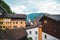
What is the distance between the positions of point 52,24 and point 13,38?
46.1 feet

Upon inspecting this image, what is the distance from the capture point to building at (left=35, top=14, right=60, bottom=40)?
22.4 m

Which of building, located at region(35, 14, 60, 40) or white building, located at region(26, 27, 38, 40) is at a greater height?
building, located at region(35, 14, 60, 40)

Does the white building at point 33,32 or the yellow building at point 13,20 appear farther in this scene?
the yellow building at point 13,20

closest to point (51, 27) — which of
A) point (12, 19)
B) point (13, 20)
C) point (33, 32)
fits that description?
point (33, 32)

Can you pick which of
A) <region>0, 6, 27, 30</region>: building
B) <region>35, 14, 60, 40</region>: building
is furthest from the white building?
<region>35, 14, 60, 40</region>: building

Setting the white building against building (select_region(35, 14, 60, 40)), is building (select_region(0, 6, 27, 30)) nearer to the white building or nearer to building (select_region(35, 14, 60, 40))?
the white building

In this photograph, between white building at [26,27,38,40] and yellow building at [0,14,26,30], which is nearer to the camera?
white building at [26,27,38,40]

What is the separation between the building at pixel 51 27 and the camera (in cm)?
2239

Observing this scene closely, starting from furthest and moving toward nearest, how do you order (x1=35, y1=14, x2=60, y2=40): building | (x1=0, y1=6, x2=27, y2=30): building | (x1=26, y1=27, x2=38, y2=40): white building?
(x1=0, y1=6, x2=27, y2=30): building
(x1=26, y1=27, x2=38, y2=40): white building
(x1=35, y1=14, x2=60, y2=40): building

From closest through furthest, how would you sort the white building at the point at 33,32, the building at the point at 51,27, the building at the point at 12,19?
1. the building at the point at 51,27
2. the white building at the point at 33,32
3. the building at the point at 12,19

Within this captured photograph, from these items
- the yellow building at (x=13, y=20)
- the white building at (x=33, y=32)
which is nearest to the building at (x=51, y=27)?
the white building at (x=33, y=32)

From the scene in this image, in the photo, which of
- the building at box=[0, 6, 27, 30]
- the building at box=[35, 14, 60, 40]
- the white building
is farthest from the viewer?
the building at box=[0, 6, 27, 30]

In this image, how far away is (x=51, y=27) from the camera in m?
23.4

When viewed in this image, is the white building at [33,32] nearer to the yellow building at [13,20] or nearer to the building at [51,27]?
the yellow building at [13,20]
